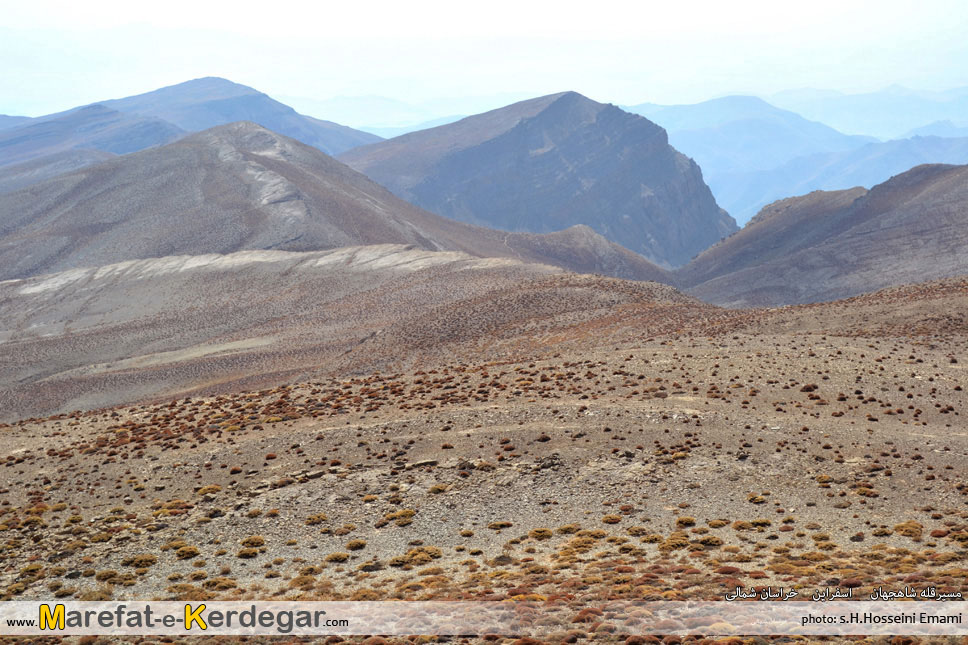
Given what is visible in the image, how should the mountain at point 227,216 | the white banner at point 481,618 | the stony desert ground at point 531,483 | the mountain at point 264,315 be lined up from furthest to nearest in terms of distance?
the mountain at point 227,216
the mountain at point 264,315
the stony desert ground at point 531,483
the white banner at point 481,618

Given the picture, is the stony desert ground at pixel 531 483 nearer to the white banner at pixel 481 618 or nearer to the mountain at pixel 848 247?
the white banner at pixel 481 618

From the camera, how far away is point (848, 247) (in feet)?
432

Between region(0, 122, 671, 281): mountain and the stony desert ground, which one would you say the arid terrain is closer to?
the stony desert ground

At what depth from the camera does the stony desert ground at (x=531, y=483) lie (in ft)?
56.6

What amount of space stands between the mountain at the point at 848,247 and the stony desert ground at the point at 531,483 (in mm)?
92173

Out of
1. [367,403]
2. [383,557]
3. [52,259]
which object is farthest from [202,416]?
[52,259]

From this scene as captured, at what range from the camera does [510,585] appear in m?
16.2

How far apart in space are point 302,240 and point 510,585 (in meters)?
98.6

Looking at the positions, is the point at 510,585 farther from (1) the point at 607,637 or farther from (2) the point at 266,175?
(2) the point at 266,175

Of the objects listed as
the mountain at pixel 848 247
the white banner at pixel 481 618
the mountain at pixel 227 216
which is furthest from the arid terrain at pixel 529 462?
the mountain at pixel 848 247

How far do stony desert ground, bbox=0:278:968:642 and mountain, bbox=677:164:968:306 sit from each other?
9217 centimetres

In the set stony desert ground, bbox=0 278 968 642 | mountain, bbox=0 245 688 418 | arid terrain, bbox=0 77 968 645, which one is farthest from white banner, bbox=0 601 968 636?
mountain, bbox=0 245 688 418

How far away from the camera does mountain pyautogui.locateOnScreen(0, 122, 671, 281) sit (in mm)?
113625

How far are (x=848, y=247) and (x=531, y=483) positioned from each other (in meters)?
127
